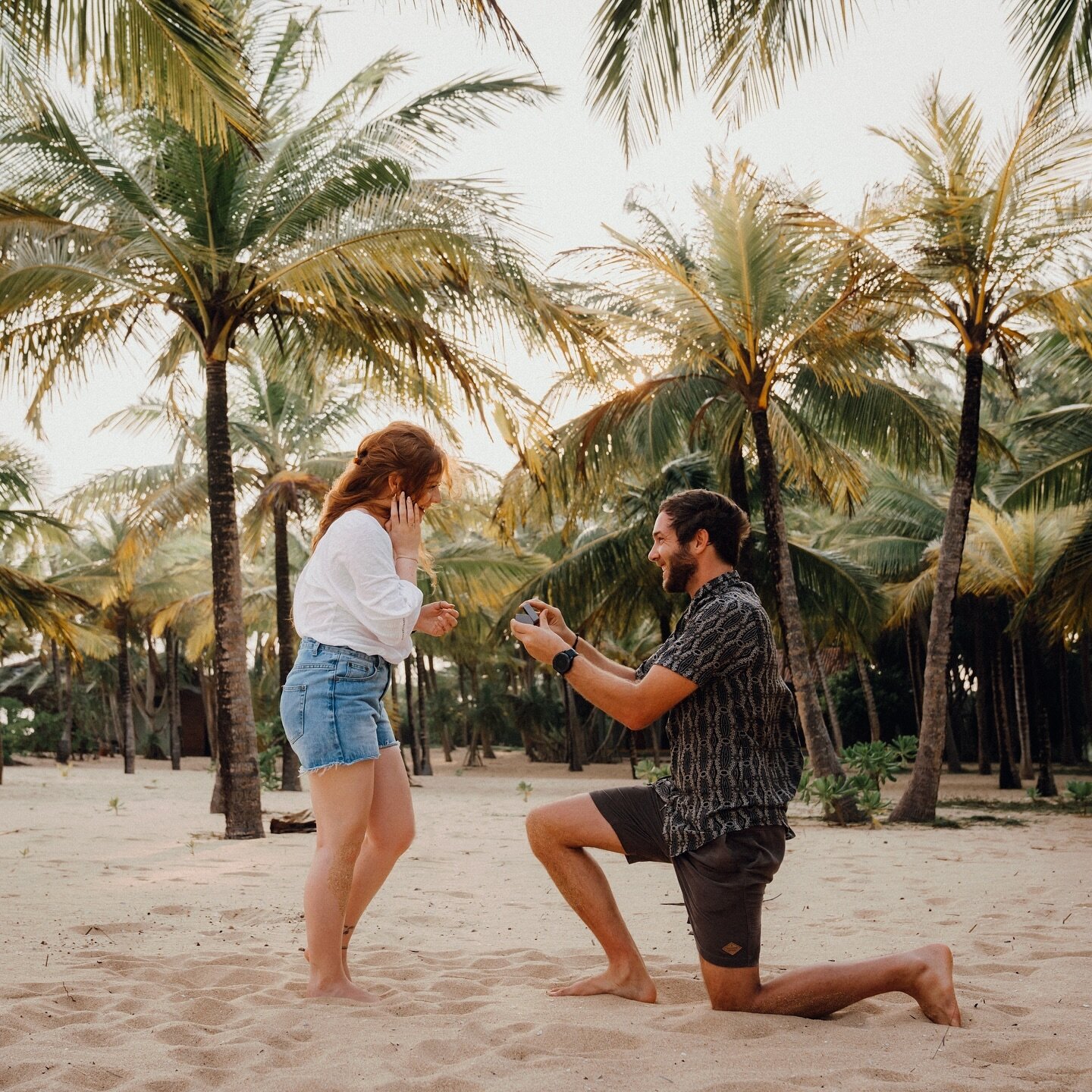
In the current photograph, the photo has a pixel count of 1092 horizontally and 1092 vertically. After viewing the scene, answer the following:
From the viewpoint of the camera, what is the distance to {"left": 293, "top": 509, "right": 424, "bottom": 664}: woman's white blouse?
10.8 ft

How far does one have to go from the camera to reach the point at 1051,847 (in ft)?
28.5

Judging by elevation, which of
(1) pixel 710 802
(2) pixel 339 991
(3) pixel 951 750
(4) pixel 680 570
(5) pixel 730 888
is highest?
(4) pixel 680 570

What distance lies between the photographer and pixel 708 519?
3.37 meters

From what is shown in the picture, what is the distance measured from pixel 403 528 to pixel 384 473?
21 centimetres

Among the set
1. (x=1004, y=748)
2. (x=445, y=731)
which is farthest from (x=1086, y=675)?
(x=445, y=731)

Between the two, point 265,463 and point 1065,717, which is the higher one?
point 265,463

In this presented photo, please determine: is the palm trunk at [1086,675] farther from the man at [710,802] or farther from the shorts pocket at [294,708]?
the shorts pocket at [294,708]

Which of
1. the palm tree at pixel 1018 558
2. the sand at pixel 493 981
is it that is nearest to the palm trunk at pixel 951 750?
the palm tree at pixel 1018 558

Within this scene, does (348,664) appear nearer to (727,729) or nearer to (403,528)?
(403,528)

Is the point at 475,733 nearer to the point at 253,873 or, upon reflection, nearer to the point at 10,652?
the point at 10,652

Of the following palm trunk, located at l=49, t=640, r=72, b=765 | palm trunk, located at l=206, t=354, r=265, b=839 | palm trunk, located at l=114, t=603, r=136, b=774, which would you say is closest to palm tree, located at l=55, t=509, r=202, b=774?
palm trunk, located at l=114, t=603, r=136, b=774

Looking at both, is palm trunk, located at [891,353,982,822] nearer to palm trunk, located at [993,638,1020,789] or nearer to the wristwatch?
palm trunk, located at [993,638,1020,789]

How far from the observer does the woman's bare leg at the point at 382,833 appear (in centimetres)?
358

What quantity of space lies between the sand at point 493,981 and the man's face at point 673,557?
1.30 metres
